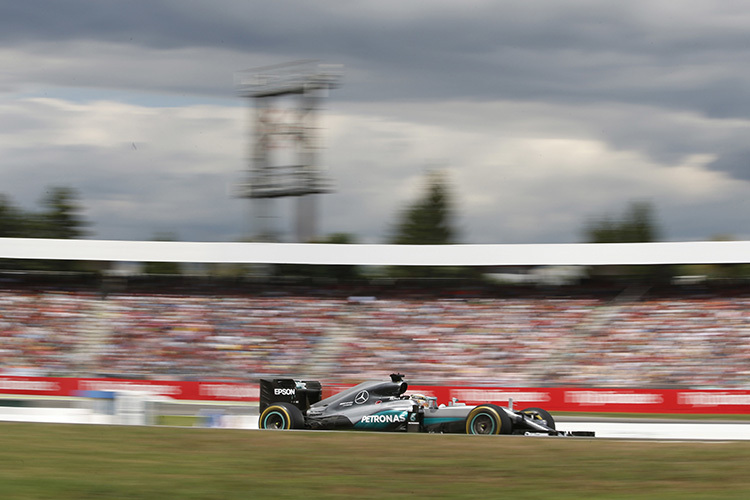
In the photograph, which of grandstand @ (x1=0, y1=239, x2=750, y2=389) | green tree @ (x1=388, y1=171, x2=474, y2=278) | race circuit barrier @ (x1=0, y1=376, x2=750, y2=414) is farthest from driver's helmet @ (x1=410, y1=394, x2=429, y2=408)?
green tree @ (x1=388, y1=171, x2=474, y2=278)

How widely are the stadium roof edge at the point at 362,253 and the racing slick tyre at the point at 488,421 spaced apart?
491 inches

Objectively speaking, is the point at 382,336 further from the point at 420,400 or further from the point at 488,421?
the point at 488,421

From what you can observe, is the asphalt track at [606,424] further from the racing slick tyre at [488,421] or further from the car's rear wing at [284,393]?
the racing slick tyre at [488,421]

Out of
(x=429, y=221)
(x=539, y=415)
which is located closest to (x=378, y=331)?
(x=539, y=415)

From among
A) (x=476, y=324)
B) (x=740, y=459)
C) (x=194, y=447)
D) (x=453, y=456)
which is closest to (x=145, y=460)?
(x=194, y=447)

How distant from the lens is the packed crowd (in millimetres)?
20969

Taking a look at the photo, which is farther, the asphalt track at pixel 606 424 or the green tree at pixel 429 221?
the green tree at pixel 429 221

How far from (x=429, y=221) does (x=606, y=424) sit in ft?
143

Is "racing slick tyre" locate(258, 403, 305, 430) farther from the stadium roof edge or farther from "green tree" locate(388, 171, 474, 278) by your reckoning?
"green tree" locate(388, 171, 474, 278)

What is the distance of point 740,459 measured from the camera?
10.3 m

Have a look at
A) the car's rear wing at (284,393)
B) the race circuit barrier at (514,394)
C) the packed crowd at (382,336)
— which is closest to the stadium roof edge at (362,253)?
the packed crowd at (382,336)

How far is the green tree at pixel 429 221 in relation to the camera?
194 ft

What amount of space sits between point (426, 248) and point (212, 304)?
6.74 metres

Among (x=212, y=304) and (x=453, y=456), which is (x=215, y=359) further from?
(x=453, y=456)
